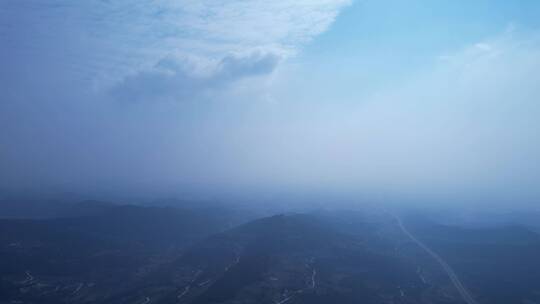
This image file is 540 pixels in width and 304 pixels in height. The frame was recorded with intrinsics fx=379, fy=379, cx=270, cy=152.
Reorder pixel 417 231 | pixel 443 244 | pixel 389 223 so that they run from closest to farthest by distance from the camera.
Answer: pixel 443 244 → pixel 417 231 → pixel 389 223

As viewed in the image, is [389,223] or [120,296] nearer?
[120,296]

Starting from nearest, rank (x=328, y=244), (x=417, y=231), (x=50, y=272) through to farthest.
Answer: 1. (x=50, y=272)
2. (x=328, y=244)
3. (x=417, y=231)

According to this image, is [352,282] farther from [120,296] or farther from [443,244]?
[443,244]

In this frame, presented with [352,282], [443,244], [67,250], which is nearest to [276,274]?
[352,282]

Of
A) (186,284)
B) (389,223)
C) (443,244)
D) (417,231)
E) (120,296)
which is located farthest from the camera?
(389,223)

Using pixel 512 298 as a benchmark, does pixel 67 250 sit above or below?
above

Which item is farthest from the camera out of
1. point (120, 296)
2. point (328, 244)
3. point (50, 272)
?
point (328, 244)

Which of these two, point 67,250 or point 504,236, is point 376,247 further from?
point 67,250

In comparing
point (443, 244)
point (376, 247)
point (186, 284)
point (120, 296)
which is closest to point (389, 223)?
point (443, 244)

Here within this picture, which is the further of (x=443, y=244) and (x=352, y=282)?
(x=443, y=244)
